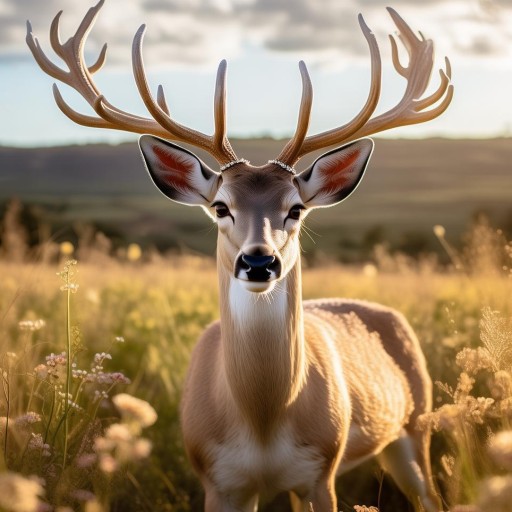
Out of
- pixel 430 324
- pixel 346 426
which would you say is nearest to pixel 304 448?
pixel 346 426

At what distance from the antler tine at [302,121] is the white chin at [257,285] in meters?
1.07

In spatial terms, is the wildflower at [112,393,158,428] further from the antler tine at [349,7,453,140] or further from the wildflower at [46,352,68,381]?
the antler tine at [349,7,453,140]

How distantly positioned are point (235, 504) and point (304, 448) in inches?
17.3

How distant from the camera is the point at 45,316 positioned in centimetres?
912

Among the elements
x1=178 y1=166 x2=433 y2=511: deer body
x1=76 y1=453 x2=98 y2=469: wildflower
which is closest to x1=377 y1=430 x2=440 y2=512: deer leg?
x1=178 y1=166 x2=433 y2=511: deer body

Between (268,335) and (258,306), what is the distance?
16cm

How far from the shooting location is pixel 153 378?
304 inches

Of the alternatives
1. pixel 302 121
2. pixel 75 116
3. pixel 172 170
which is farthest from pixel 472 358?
pixel 75 116

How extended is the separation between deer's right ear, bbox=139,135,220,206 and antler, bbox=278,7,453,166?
0.43 metres

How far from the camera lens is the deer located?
4.41 m

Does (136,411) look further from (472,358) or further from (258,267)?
(472,358)

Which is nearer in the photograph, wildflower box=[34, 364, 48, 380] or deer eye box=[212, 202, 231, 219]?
Answer: wildflower box=[34, 364, 48, 380]

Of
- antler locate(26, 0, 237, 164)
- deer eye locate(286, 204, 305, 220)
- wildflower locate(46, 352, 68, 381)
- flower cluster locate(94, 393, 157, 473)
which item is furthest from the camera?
antler locate(26, 0, 237, 164)

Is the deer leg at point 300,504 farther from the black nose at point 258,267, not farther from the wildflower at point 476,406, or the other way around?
the black nose at point 258,267
